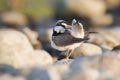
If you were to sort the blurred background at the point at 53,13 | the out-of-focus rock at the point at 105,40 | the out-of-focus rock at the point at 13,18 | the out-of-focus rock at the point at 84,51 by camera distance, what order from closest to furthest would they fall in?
the out-of-focus rock at the point at 84,51
the out-of-focus rock at the point at 105,40
the out-of-focus rock at the point at 13,18
the blurred background at the point at 53,13

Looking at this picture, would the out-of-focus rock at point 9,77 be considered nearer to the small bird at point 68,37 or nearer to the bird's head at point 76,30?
the small bird at point 68,37

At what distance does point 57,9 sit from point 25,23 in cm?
226

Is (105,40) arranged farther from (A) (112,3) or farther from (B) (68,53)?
(A) (112,3)

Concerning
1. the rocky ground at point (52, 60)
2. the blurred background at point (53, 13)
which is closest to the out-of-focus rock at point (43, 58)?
the rocky ground at point (52, 60)

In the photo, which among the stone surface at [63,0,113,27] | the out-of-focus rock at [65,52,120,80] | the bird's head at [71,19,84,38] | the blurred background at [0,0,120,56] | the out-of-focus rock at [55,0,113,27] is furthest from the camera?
the out-of-focus rock at [55,0,113,27]

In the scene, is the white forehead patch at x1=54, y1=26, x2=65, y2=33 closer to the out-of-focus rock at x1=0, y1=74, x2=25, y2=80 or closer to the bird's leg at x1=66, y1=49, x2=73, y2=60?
the bird's leg at x1=66, y1=49, x2=73, y2=60

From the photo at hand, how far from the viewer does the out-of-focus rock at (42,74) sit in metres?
7.28

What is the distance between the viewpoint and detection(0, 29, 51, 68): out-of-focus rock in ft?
33.0

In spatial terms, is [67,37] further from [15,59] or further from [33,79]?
[33,79]

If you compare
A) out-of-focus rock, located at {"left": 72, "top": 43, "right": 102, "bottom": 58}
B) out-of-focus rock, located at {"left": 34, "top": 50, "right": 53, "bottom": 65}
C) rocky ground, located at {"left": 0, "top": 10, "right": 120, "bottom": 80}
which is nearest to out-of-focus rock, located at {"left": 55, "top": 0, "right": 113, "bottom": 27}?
rocky ground, located at {"left": 0, "top": 10, "right": 120, "bottom": 80}

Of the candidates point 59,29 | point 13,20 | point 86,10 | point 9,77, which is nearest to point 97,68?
point 9,77

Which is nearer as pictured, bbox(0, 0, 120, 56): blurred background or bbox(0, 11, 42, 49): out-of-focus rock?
bbox(0, 11, 42, 49): out-of-focus rock

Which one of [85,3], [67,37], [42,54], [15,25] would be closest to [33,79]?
[67,37]

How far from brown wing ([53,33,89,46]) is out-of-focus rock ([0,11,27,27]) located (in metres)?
10.1
